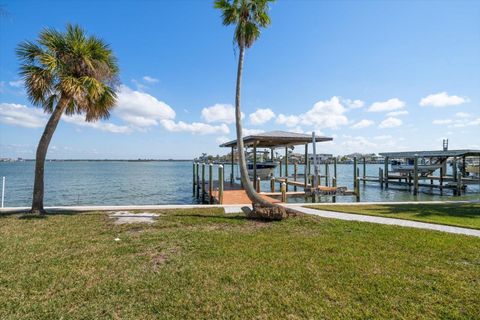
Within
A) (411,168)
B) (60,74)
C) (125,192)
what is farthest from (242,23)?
(411,168)

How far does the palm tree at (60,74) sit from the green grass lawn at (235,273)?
341 centimetres

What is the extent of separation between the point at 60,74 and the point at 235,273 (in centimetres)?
862

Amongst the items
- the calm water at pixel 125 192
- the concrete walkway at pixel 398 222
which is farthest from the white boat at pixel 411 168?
the concrete walkway at pixel 398 222

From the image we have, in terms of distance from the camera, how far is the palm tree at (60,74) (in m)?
8.58

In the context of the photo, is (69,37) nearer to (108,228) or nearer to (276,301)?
(108,228)

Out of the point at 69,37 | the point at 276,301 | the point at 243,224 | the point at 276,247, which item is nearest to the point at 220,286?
the point at 276,301

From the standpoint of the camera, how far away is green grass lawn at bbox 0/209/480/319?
3371 millimetres

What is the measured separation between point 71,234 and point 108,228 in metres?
0.89

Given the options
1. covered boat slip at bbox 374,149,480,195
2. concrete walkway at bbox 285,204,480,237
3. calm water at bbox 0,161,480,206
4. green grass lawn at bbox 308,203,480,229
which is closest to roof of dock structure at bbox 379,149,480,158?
covered boat slip at bbox 374,149,480,195

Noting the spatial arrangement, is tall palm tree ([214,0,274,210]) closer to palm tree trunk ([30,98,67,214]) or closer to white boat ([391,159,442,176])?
palm tree trunk ([30,98,67,214])

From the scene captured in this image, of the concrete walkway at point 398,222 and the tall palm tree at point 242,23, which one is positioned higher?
the tall palm tree at point 242,23

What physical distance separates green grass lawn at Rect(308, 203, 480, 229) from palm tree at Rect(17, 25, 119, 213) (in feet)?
31.5

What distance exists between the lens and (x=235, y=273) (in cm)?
443

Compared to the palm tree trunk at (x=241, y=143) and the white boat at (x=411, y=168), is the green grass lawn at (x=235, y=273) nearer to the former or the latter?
the palm tree trunk at (x=241, y=143)
